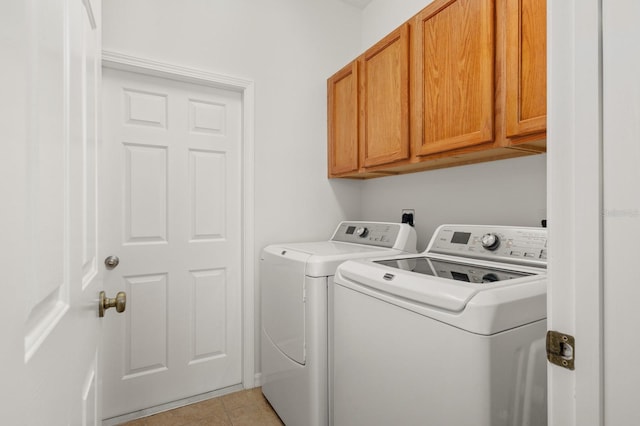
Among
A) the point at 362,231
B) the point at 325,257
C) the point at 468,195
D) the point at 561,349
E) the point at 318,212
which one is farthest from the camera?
the point at 318,212

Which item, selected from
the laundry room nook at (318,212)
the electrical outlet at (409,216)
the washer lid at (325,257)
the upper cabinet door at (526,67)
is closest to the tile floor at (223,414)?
the laundry room nook at (318,212)

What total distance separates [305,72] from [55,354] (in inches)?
91.9

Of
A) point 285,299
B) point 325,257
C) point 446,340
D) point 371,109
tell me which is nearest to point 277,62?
point 371,109

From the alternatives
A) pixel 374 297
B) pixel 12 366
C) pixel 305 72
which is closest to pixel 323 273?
pixel 374 297

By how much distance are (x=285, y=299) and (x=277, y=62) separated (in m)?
1.67

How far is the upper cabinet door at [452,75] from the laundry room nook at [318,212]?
0.04ft

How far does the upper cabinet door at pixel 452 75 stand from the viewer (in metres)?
1.33

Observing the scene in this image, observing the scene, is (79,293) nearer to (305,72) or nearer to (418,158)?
(418,158)

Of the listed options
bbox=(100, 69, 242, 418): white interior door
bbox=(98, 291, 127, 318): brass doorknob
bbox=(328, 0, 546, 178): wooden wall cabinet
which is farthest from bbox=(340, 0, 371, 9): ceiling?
bbox=(98, 291, 127, 318): brass doorknob

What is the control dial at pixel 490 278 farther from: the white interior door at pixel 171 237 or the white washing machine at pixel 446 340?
the white interior door at pixel 171 237

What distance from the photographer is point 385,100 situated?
6.12ft

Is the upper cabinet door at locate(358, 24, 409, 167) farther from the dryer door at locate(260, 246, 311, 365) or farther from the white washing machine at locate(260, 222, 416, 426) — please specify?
the dryer door at locate(260, 246, 311, 365)

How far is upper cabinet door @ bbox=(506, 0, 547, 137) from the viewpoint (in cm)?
116

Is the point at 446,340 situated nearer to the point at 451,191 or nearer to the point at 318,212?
the point at 451,191
